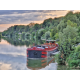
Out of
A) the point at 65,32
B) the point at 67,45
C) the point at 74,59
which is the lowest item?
the point at 74,59

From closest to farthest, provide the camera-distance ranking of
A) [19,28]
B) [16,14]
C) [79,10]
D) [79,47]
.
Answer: [79,47]
[79,10]
[16,14]
[19,28]

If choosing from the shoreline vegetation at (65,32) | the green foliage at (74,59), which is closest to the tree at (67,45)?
the shoreline vegetation at (65,32)

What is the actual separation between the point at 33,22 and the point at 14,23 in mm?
1200

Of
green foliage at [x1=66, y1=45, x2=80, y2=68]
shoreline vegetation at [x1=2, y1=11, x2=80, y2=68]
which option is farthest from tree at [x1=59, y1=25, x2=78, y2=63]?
green foliage at [x1=66, y1=45, x2=80, y2=68]

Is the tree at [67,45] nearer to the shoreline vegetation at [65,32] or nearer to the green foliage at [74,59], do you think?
the shoreline vegetation at [65,32]

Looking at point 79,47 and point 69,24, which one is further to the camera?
point 69,24

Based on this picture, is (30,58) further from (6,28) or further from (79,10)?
(79,10)

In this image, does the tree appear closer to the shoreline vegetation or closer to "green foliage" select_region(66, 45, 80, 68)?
the shoreline vegetation

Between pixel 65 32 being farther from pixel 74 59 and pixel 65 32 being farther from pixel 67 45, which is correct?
pixel 74 59

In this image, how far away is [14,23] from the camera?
37.4 feet

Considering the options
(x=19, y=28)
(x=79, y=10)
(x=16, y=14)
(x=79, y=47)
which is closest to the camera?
(x=79, y=47)

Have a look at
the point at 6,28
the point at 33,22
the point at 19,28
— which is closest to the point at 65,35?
the point at 33,22

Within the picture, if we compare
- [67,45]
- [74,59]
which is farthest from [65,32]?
[74,59]

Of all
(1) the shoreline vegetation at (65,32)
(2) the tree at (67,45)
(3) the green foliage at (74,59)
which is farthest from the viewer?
(2) the tree at (67,45)
